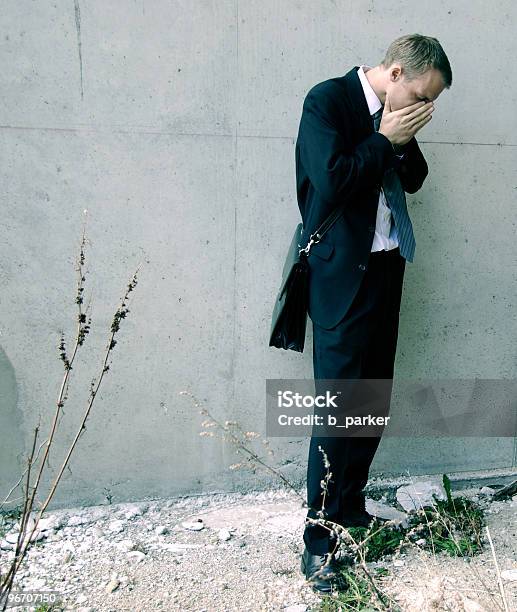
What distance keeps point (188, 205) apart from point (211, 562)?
1.43 meters

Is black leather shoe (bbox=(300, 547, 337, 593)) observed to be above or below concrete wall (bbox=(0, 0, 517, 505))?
below

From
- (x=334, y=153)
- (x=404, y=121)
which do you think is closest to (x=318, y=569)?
(x=334, y=153)

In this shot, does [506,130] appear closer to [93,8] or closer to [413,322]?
[413,322]

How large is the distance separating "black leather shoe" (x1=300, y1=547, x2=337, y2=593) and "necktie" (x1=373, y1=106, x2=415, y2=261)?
113 cm

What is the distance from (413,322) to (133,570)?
1.63 metres

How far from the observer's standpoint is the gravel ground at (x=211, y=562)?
2488 mm

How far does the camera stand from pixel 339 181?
235 cm

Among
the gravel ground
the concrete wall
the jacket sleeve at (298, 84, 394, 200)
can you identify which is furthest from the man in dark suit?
the concrete wall

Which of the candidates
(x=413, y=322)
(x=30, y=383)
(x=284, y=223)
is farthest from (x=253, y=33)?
(x=30, y=383)

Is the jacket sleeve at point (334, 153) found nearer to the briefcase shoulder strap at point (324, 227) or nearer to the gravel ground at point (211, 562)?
the briefcase shoulder strap at point (324, 227)

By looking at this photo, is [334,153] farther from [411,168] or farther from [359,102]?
[411,168]

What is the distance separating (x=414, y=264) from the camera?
3.26 meters

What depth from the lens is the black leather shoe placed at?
2.52 metres

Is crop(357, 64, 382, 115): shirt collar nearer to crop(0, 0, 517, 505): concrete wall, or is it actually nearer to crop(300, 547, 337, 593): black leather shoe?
crop(0, 0, 517, 505): concrete wall
